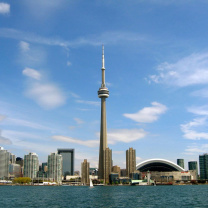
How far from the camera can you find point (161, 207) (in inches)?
3022

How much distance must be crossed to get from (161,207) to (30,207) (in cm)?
3171

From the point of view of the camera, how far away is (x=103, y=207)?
77.9 m

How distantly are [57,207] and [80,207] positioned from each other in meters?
5.63

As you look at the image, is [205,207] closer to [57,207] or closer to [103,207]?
[103,207]

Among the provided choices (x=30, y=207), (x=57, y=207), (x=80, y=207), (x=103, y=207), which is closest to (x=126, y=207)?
(x=103, y=207)

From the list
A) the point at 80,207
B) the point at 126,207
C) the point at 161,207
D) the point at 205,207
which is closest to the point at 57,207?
the point at 80,207

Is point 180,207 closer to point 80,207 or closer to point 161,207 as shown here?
point 161,207

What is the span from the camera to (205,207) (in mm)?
75562

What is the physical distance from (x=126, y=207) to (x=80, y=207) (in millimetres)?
11385

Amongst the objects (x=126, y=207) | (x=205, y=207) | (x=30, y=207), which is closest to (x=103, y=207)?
(x=126, y=207)

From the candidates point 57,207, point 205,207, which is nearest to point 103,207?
point 57,207

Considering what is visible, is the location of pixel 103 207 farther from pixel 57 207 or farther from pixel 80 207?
pixel 57 207

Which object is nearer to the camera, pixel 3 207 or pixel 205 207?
pixel 205 207

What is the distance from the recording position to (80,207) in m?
79.4
